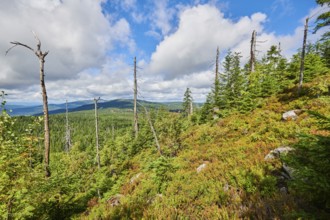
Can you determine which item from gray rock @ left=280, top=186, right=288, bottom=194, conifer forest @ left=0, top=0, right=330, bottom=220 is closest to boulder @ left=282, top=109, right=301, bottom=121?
conifer forest @ left=0, top=0, right=330, bottom=220

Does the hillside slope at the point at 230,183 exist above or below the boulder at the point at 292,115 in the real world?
below

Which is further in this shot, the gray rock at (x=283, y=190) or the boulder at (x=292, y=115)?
the boulder at (x=292, y=115)

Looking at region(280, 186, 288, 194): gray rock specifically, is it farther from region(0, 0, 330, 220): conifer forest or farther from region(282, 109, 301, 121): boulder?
region(282, 109, 301, 121): boulder

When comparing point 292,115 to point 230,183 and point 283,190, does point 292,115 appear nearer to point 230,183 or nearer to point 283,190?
point 230,183

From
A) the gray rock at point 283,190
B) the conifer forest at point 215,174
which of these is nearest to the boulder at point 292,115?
the conifer forest at point 215,174

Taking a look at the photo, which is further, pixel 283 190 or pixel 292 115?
pixel 292 115

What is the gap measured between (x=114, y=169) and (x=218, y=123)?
12.1m

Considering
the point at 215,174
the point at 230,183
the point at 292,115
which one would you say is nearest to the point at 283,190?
the point at 230,183

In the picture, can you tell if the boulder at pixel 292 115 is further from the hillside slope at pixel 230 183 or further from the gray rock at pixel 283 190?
the gray rock at pixel 283 190

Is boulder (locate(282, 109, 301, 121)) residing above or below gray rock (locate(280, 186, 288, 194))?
above

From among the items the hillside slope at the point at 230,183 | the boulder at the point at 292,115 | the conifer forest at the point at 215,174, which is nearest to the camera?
the conifer forest at the point at 215,174

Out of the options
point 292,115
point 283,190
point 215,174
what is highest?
point 292,115

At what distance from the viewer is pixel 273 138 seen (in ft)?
33.8

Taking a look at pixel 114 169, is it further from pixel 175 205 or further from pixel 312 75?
pixel 312 75
